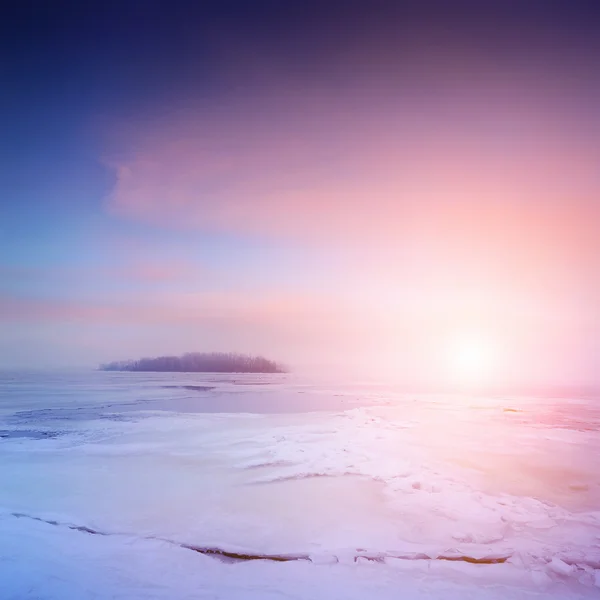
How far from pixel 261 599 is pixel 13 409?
241 inches

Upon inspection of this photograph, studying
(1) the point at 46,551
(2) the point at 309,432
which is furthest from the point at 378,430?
(1) the point at 46,551

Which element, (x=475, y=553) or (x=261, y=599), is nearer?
(x=261, y=599)

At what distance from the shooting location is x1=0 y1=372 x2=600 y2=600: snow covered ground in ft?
7.14

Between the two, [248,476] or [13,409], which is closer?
[248,476]

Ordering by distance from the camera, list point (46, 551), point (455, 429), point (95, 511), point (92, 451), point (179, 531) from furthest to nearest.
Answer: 1. point (455, 429)
2. point (92, 451)
3. point (95, 511)
4. point (179, 531)
5. point (46, 551)

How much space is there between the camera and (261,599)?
2029 millimetres

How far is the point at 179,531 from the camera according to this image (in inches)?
102

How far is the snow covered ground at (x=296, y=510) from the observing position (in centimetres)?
218

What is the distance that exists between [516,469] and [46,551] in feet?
11.8

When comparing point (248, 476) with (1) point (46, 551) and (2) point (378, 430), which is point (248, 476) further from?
(2) point (378, 430)

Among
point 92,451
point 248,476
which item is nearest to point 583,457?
point 248,476

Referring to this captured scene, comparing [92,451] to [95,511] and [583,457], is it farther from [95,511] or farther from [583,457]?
[583,457]

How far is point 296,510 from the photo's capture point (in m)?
2.92

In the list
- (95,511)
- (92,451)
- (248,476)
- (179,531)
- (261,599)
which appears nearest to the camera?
(261,599)
